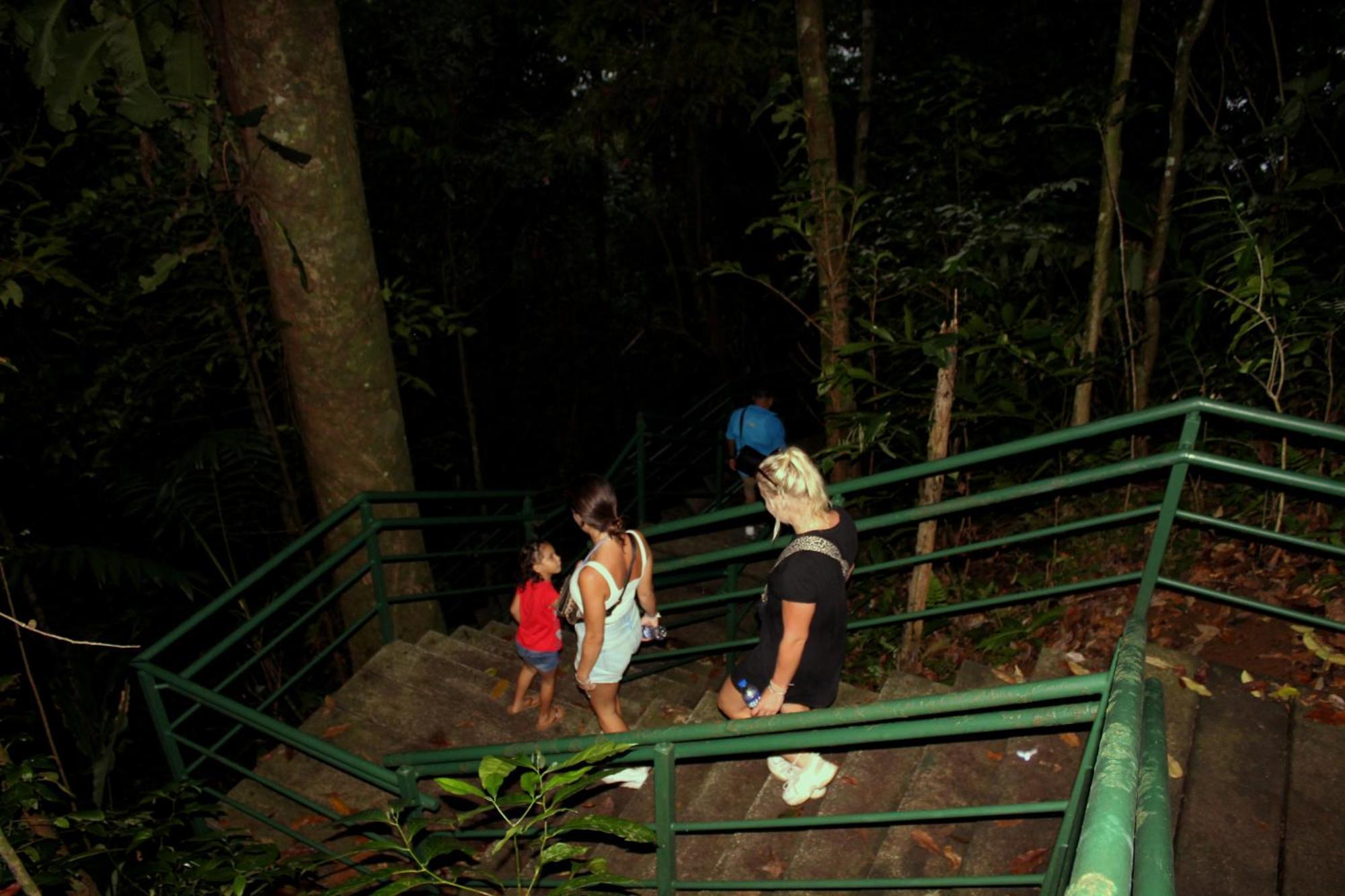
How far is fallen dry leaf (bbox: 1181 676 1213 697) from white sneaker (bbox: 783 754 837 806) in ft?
4.68

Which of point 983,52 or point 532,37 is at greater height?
point 532,37

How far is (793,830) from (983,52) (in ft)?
32.6

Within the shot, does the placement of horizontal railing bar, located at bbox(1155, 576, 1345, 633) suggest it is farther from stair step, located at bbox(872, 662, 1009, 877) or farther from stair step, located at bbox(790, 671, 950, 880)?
stair step, located at bbox(790, 671, 950, 880)

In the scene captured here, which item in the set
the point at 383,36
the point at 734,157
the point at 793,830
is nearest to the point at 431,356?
the point at 383,36

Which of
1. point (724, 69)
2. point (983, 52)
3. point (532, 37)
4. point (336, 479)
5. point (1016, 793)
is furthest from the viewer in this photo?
point (532, 37)

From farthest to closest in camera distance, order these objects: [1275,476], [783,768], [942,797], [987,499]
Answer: [987,499]
[783,768]
[942,797]
[1275,476]

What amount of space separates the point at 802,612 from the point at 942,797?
3.09ft

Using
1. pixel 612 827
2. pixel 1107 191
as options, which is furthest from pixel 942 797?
A: pixel 1107 191

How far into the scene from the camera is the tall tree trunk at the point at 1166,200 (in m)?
4.55

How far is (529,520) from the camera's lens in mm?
5961

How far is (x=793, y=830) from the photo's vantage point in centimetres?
325

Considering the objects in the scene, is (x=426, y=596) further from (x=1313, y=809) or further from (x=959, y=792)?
(x=1313, y=809)

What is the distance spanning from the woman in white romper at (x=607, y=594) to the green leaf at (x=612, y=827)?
128 cm

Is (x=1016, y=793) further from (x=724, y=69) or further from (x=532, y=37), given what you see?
(x=532, y=37)
